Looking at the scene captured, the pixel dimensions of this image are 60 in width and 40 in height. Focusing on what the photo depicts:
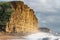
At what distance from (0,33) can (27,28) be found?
491 inches

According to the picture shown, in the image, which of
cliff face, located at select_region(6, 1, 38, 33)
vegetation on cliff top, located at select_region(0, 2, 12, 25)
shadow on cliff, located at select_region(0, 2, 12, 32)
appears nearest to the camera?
shadow on cliff, located at select_region(0, 2, 12, 32)

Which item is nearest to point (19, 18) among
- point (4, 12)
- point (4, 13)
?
point (4, 12)

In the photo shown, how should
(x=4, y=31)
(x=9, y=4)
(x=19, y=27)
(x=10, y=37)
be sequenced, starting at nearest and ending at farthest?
(x=10, y=37) → (x=4, y=31) → (x=9, y=4) → (x=19, y=27)

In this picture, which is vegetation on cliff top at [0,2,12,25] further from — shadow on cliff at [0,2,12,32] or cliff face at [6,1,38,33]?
cliff face at [6,1,38,33]

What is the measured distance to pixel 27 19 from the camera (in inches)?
1737

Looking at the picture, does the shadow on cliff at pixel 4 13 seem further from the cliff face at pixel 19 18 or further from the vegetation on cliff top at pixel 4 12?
the cliff face at pixel 19 18

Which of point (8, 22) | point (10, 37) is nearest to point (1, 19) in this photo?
point (8, 22)

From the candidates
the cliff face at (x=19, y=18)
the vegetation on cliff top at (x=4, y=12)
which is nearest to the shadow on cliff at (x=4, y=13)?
the vegetation on cliff top at (x=4, y=12)

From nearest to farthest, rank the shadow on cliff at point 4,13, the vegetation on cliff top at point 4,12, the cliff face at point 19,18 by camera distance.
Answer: the shadow on cliff at point 4,13, the vegetation on cliff top at point 4,12, the cliff face at point 19,18

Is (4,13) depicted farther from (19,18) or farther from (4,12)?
(19,18)

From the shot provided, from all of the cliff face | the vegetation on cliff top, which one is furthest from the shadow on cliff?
the cliff face

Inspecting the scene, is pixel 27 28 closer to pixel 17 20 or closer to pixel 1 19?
pixel 17 20

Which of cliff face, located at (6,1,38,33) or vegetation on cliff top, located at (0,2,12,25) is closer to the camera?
vegetation on cliff top, located at (0,2,12,25)

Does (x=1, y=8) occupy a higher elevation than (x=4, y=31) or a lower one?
higher
